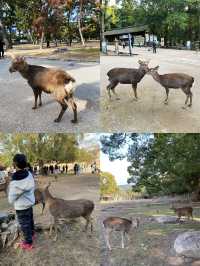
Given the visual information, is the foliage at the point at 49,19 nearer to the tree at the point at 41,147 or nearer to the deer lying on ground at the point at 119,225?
the tree at the point at 41,147

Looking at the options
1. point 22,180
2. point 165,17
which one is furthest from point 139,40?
point 22,180

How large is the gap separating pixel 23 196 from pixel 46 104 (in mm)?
630

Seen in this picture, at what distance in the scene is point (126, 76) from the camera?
3314mm

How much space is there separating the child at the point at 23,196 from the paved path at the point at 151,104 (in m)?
0.61

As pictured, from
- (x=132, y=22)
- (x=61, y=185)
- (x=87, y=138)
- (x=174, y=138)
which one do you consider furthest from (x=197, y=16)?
(x=61, y=185)

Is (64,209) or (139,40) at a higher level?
(139,40)

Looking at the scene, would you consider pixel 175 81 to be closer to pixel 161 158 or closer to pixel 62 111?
pixel 161 158

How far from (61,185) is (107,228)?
0.42 metres

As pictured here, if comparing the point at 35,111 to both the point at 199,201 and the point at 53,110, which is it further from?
the point at 199,201

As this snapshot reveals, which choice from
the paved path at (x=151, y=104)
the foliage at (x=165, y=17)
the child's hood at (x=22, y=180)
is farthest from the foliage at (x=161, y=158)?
the foliage at (x=165, y=17)

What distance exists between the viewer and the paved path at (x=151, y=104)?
10.6 feet

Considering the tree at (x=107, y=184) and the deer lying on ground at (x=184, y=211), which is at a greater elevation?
the tree at (x=107, y=184)

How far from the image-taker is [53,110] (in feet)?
10.5

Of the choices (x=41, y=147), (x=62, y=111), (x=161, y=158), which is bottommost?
(x=161, y=158)
